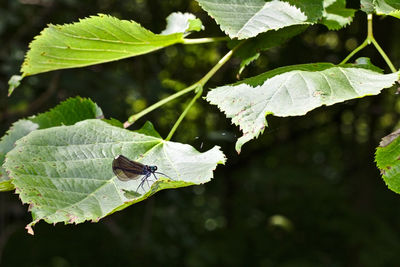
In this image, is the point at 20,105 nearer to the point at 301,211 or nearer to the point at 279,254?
the point at 279,254

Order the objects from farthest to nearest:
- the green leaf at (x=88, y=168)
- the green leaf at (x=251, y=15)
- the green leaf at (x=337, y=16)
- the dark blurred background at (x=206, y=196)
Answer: the dark blurred background at (x=206, y=196) < the green leaf at (x=337, y=16) < the green leaf at (x=251, y=15) < the green leaf at (x=88, y=168)

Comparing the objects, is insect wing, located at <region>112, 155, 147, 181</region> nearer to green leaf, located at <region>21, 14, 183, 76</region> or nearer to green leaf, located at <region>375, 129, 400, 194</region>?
green leaf, located at <region>21, 14, 183, 76</region>

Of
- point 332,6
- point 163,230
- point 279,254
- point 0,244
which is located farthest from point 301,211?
point 332,6

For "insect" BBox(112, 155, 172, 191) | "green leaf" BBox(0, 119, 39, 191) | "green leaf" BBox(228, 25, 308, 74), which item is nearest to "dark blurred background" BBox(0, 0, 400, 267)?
"green leaf" BBox(0, 119, 39, 191)

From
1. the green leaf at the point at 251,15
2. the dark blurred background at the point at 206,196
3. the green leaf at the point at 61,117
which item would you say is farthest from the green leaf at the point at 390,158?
the dark blurred background at the point at 206,196

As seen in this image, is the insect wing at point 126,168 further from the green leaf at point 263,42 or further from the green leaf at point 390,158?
the green leaf at point 390,158
